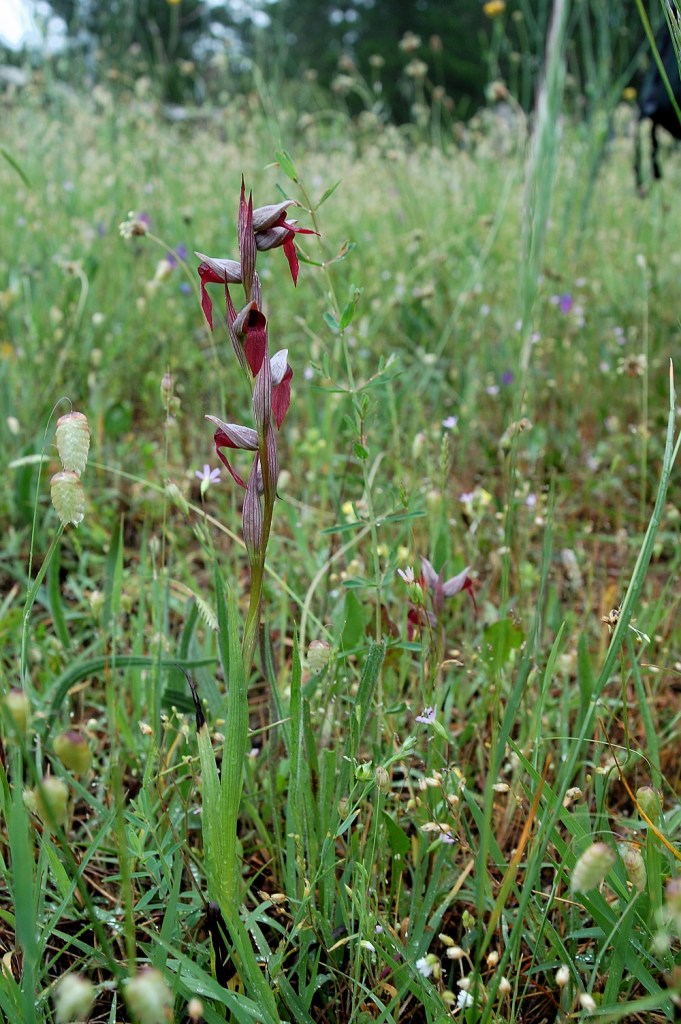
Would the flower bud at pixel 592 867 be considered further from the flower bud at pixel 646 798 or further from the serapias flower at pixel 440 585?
the serapias flower at pixel 440 585

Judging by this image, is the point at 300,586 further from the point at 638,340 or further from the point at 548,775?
the point at 638,340

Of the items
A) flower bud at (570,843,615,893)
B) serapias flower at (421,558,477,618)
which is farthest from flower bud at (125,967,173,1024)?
serapias flower at (421,558,477,618)

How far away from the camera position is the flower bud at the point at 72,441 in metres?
0.59

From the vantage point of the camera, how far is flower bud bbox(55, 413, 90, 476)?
595 millimetres

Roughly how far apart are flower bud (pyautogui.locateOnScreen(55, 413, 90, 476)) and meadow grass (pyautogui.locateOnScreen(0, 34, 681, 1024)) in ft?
0.22

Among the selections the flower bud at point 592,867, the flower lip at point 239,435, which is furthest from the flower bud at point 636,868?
the flower lip at point 239,435

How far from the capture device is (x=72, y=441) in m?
0.60

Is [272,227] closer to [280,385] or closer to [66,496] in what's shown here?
[280,385]

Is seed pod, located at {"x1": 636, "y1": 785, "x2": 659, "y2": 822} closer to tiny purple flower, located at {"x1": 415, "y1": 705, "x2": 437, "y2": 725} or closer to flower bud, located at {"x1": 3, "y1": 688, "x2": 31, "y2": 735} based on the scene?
tiny purple flower, located at {"x1": 415, "y1": 705, "x2": 437, "y2": 725}

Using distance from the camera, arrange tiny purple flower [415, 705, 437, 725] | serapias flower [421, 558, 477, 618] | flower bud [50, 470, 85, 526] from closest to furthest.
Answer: flower bud [50, 470, 85, 526] → tiny purple flower [415, 705, 437, 725] → serapias flower [421, 558, 477, 618]

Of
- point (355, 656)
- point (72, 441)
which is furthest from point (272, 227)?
point (355, 656)

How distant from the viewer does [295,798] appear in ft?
2.51

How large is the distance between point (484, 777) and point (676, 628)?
1.37 ft

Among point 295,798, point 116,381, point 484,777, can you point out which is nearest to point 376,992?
point 295,798
